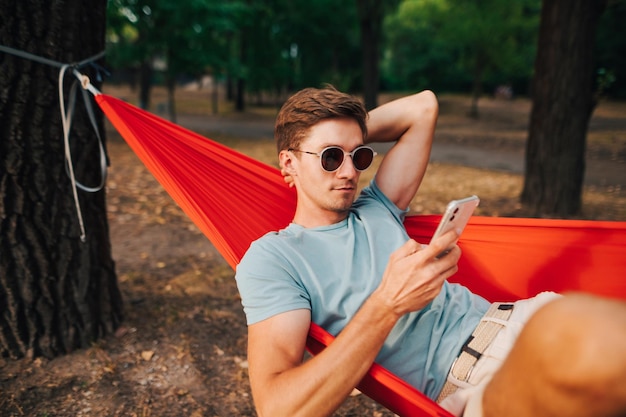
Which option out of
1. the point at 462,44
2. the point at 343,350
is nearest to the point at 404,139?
the point at 343,350

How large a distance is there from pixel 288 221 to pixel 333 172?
54cm

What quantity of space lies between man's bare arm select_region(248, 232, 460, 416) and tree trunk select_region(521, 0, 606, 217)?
411cm

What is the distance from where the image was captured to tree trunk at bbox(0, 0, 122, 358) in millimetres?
2047

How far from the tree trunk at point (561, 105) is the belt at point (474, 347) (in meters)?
3.77

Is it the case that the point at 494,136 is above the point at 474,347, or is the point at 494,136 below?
above

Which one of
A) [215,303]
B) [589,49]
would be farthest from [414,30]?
[215,303]

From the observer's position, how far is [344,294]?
1.49m

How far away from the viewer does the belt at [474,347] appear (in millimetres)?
1463

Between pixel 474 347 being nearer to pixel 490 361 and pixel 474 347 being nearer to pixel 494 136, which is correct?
pixel 490 361

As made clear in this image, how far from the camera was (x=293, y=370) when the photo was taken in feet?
4.11

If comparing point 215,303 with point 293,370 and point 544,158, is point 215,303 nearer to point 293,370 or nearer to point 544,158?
point 293,370

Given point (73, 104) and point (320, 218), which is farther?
point (73, 104)

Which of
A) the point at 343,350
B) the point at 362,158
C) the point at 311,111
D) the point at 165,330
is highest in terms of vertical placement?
the point at 311,111

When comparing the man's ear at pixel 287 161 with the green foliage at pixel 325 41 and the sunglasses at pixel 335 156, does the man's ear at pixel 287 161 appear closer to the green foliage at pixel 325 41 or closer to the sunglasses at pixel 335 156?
the sunglasses at pixel 335 156
